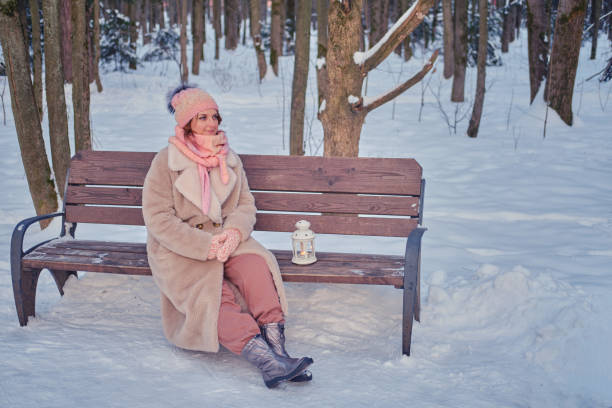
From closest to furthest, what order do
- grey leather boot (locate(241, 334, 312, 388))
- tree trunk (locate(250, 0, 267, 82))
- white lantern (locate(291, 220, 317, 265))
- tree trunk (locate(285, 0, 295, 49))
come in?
grey leather boot (locate(241, 334, 312, 388)) < white lantern (locate(291, 220, 317, 265)) < tree trunk (locate(250, 0, 267, 82)) < tree trunk (locate(285, 0, 295, 49))

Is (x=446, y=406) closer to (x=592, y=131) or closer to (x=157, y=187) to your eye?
(x=157, y=187)

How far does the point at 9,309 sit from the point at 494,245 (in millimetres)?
3767

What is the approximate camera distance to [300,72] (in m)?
6.93

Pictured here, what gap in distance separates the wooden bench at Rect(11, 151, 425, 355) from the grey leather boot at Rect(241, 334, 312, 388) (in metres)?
0.51

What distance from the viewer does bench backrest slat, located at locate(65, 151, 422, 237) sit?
12.6ft

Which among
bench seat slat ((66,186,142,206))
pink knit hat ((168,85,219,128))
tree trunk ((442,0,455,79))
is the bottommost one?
bench seat slat ((66,186,142,206))

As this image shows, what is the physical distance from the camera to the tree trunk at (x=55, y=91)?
5453 mm

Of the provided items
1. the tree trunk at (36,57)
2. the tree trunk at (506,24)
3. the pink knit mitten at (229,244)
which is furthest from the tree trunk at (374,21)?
the pink knit mitten at (229,244)

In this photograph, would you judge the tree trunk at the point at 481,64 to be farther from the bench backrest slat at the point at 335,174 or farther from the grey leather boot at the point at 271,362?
the grey leather boot at the point at 271,362

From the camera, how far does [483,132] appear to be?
10438 millimetres

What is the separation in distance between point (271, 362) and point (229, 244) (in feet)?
2.47

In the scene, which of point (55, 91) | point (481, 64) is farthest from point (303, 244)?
point (481, 64)

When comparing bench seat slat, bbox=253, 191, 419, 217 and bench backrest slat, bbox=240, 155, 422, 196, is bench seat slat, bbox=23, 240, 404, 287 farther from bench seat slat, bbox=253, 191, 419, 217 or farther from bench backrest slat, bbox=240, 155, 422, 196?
bench backrest slat, bbox=240, 155, 422, 196

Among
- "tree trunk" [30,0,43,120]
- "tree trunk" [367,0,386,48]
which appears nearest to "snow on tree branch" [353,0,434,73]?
"tree trunk" [30,0,43,120]
